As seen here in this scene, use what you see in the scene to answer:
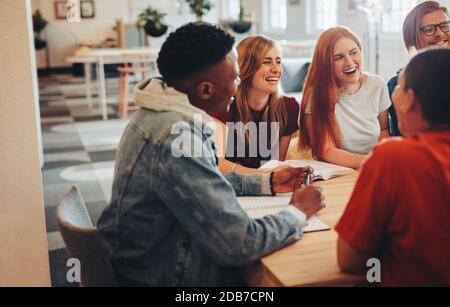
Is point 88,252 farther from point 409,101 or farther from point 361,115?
point 361,115

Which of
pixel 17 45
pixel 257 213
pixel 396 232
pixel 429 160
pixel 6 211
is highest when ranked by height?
pixel 17 45

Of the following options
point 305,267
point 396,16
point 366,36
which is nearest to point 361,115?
point 305,267

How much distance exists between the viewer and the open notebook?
4.56 ft

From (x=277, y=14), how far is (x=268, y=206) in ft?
31.0

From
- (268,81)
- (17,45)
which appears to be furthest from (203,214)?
(268,81)

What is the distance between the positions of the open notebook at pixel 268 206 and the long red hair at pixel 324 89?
69 cm

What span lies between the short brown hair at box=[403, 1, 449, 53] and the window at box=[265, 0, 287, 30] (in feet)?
24.4

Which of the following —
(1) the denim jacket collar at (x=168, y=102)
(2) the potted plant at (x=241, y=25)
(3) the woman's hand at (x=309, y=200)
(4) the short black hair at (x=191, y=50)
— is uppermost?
(2) the potted plant at (x=241, y=25)

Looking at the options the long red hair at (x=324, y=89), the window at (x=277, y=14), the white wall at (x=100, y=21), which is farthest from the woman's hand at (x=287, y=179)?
the white wall at (x=100, y=21)

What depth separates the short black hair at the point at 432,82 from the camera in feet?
3.37

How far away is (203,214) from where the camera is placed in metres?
1.19

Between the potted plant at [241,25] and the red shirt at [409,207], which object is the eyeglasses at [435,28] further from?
the potted plant at [241,25]
